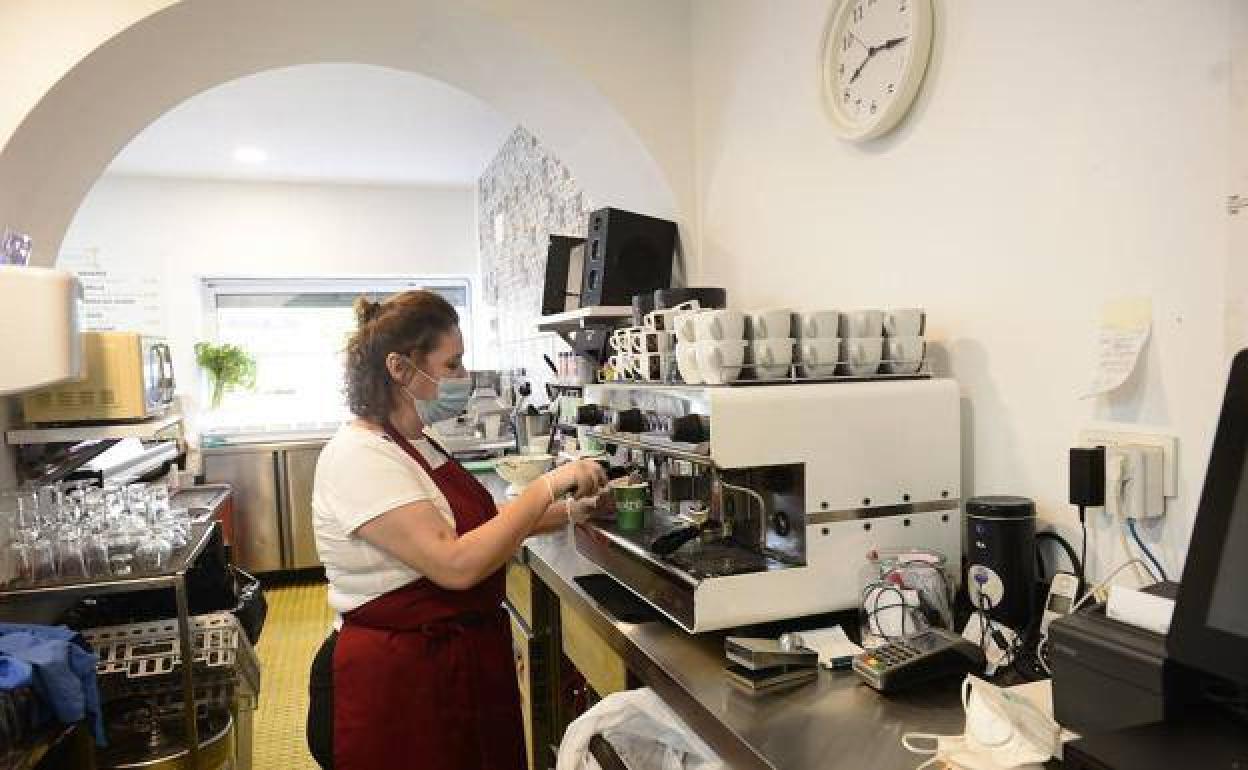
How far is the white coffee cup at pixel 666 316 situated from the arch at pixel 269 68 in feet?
3.59

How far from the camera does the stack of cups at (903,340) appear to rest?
4.83ft

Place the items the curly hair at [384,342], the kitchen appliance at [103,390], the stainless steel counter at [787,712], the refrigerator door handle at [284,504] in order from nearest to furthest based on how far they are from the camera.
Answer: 1. the stainless steel counter at [787,712]
2. the curly hair at [384,342]
3. the kitchen appliance at [103,390]
4. the refrigerator door handle at [284,504]

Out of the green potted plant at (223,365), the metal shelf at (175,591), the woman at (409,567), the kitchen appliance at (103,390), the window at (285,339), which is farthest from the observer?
the window at (285,339)

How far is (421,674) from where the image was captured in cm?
156

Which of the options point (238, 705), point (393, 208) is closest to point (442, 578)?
point (238, 705)

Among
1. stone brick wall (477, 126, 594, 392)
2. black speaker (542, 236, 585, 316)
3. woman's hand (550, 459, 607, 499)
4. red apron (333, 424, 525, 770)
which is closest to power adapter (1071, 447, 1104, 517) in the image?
woman's hand (550, 459, 607, 499)

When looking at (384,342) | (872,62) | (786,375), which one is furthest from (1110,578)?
(384,342)

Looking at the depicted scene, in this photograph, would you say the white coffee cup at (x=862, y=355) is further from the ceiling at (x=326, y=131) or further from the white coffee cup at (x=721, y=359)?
the ceiling at (x=326, y=131)

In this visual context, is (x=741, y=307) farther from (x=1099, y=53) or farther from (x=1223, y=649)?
(x=1223, y=649)

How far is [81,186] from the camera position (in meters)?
2.36

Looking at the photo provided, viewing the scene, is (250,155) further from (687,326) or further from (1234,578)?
(1234,578)

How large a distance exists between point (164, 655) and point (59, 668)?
0.48 m

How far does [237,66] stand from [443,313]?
5.10ft

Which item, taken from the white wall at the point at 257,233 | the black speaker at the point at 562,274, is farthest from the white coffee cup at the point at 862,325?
the white wall at the point at 257,233
